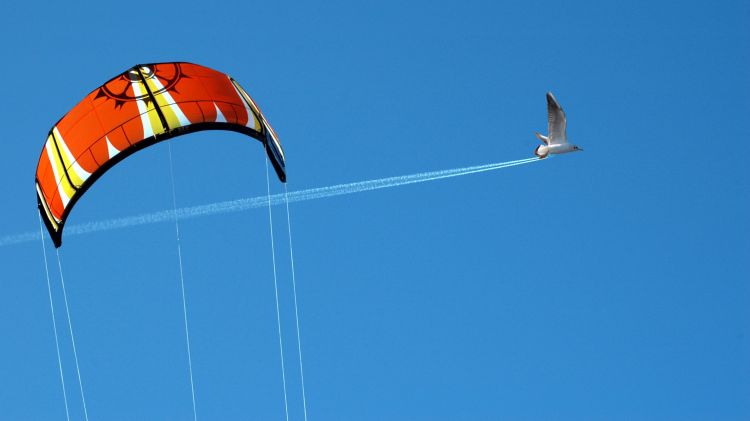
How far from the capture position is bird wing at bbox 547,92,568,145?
40.1 meters

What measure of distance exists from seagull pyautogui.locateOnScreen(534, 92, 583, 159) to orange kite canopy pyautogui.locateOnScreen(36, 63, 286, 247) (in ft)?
23.8

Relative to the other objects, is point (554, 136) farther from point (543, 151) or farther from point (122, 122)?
point (122, 122)

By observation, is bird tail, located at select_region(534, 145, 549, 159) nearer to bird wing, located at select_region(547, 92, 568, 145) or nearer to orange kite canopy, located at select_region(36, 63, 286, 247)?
bird wing, located at select_region(547, 92, 568, 145)

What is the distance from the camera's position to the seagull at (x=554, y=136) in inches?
1586

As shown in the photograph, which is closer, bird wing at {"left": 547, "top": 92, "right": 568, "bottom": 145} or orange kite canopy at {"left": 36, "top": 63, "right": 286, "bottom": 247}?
orange kite canopy at {"left": 36, "top": 63, "right": 286, "bottom": 247}

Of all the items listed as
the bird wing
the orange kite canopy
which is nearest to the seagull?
the bird wing

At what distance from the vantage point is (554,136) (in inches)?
1606

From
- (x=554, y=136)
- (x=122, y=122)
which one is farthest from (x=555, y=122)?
(x=122, y=122)

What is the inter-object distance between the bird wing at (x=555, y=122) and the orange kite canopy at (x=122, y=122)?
23.7 feet

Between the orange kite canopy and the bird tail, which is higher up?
the orange kite canopy

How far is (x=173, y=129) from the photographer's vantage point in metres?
37.5

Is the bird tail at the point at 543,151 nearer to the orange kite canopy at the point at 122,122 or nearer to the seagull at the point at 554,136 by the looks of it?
the seagull at the point at 554,136

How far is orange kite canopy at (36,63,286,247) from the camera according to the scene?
37.3 m

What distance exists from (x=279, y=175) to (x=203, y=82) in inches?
120
